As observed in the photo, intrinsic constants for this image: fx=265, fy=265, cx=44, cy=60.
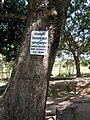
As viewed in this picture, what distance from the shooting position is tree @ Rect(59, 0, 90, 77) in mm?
15797

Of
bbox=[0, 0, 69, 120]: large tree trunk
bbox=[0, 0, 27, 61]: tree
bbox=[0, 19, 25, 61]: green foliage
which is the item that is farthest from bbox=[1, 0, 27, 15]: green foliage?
bbox=[0, 0, 69, 120]: large tree trunk

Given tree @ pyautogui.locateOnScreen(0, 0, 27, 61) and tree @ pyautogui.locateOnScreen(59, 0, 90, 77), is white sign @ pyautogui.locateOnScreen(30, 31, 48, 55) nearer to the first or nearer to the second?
tree @ pyautogui.locateOnScreen(0, 0, 27, 61)

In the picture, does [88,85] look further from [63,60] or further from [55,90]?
[63,60]

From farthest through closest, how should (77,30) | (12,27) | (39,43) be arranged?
(77,30) < (12,27) < (39,43)

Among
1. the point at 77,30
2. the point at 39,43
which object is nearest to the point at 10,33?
the point at 77,30

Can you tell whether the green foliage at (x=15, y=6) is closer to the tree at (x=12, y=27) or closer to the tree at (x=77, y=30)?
the tree at (x=12, y=27)

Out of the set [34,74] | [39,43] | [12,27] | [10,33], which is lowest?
[34,74]

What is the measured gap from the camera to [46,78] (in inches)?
148

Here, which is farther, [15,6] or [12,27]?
[12,27]

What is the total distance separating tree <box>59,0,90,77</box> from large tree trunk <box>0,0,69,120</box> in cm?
1193

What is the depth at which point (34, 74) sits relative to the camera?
3.69 metres

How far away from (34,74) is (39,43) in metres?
0.44

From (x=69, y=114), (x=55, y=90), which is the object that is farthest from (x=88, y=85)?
(x=69, y=114)

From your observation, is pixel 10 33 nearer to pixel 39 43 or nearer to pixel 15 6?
pixel 15 6
